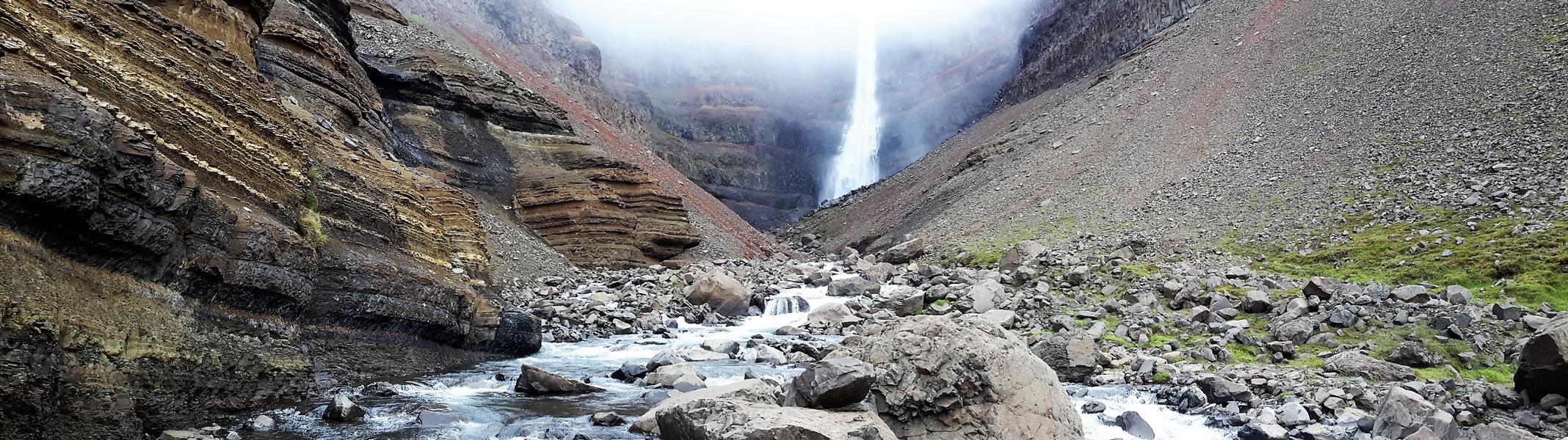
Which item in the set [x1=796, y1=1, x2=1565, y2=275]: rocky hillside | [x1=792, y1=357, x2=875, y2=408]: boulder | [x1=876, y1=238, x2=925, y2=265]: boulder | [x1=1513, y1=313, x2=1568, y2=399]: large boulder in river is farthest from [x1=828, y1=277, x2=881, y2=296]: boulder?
[x1=792, y1=357, x2=875, y2=408]: boulder

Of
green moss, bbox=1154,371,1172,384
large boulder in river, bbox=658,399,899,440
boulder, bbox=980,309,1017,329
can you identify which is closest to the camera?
large boulder in river, bbox=658,399,899,440

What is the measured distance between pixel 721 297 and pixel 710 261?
1421 centimetres

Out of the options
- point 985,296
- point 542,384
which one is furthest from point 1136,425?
point 985,296

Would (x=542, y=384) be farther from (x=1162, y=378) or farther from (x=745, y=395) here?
(x=1162, y=378)

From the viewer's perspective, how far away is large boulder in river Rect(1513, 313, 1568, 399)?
36.0 feet

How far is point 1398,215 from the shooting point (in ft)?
100

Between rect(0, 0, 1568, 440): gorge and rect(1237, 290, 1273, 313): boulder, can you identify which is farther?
rect(1237, 290, 1273, 313): boulder

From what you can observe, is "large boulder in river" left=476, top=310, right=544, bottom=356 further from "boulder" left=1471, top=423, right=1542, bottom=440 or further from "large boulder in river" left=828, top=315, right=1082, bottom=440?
"boulder" left=1471, top=423, right=1542, bottom=440

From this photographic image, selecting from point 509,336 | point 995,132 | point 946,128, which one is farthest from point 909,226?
point 946,128

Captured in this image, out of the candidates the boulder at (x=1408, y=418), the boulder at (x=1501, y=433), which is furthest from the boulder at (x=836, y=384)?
the boulder at (x=1501, y=433)

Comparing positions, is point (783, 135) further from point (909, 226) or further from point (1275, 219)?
point (1275, 219)

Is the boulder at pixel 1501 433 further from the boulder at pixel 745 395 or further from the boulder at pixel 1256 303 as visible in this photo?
the boulder at pixel 1256 303

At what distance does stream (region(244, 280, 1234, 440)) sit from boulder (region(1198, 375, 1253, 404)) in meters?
0.86

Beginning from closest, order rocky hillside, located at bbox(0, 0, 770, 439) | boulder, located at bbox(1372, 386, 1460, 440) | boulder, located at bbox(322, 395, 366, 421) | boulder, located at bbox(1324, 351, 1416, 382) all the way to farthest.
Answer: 1. rocky hillside, located at bbox(0, 0, 770, 439)
2. boulder, located at bbox(1372, 386, 1460, 440)
3. boulder, located at bbox(322, 395, 366, 421)
4. boulder, located at bbox(1324, 351, 1416, 382)
